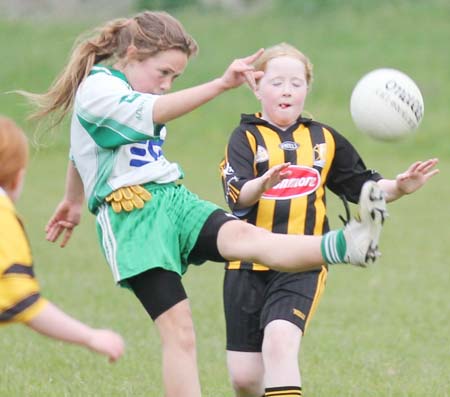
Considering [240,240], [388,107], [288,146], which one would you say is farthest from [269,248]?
[388,107]

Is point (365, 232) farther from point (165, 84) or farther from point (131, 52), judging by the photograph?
point (131, 52)

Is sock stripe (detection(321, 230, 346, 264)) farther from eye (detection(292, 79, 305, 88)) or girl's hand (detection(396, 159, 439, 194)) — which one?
eye (detection(292, 79, 305, 88))

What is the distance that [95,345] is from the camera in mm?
3926

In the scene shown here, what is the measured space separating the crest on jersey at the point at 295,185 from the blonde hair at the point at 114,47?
764 millimetres

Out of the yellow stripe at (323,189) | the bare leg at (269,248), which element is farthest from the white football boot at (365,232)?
the yellow stripe at (323,189)

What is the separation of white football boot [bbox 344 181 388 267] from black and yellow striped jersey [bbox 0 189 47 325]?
3.98 feet

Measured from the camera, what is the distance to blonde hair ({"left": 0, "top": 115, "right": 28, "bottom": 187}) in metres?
4.12

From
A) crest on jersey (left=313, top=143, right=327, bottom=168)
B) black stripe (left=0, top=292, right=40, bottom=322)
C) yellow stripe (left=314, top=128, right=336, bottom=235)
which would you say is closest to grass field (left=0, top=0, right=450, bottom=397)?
yellow stripe (left=314, top=128, right=336, bottom=235)

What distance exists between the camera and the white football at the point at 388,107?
17.5ft

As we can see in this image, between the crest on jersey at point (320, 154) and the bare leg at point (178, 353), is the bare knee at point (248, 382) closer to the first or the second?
the bare leg at point (178, 353)

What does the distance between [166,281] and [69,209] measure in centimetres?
87

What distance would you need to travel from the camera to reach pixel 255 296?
5.55 metres

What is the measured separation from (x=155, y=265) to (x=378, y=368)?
7.89ft

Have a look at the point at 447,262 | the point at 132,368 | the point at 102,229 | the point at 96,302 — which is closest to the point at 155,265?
the point at 102,229
